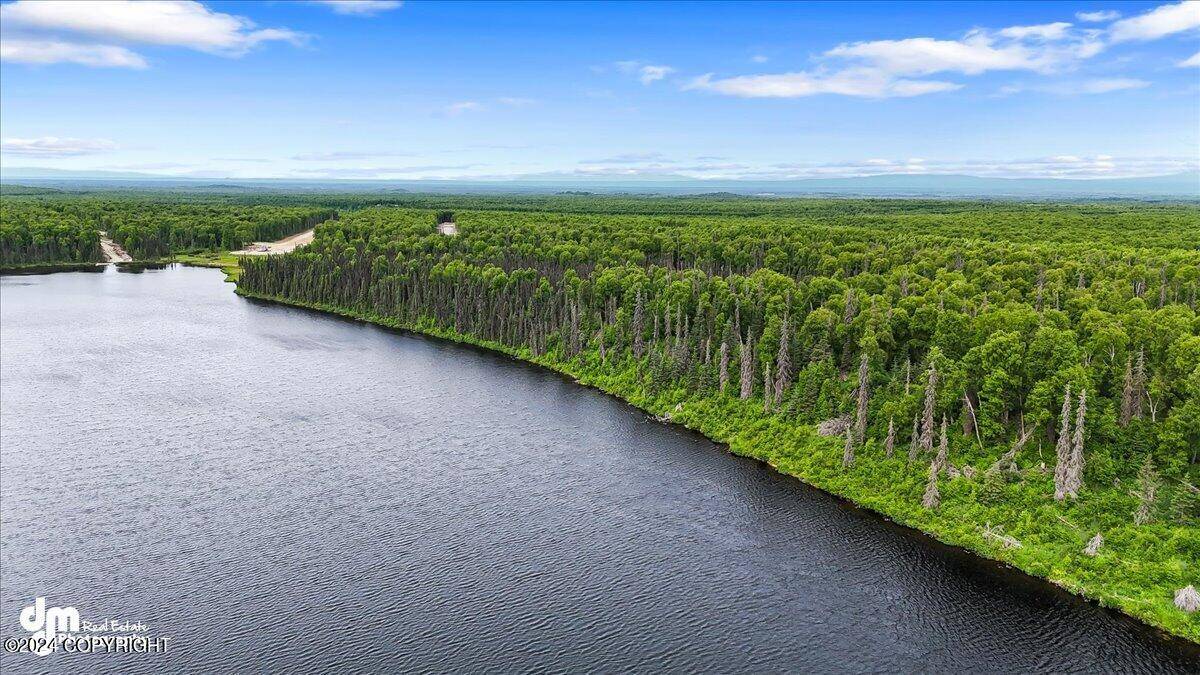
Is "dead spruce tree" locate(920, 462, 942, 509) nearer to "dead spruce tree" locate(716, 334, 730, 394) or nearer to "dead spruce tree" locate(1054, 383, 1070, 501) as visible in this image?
"dead spruce tree" locate(1054, 383, 1070, 501)

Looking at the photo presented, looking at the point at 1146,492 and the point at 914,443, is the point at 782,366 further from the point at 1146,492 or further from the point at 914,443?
the point at 1146,492

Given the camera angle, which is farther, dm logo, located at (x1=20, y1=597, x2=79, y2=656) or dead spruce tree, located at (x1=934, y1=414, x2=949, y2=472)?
dead spruce tree, located at (x1=934, y1=414, x2=949, y2=472)

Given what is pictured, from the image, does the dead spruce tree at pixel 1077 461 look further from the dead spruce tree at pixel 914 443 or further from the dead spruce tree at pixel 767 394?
the dead spruce tree at pixel 767 394

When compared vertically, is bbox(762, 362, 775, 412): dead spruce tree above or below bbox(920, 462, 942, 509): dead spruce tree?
above

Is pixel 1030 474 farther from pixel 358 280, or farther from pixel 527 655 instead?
pixel 358 280

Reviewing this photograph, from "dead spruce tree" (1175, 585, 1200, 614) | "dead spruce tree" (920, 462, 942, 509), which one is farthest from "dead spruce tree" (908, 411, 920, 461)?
"dead spruce tree" (1175, 585, 1200, 614)

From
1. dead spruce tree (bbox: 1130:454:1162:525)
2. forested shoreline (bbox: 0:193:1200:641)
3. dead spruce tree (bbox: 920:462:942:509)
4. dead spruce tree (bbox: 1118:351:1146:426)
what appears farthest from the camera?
dead spruce tree (bbox: 1118:351:1146:426)
